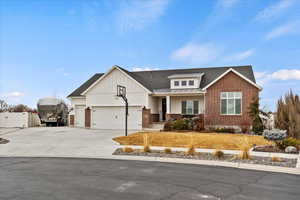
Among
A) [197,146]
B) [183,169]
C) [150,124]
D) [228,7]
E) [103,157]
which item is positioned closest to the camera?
[183,169]

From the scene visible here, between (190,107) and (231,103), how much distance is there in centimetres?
413

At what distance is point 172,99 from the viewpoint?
22.9 metres

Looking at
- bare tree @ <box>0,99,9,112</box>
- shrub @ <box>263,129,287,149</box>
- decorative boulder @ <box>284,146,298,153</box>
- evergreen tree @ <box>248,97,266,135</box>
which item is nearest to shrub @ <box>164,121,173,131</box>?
evergreen tree @ <box>248,97,266,135</box>

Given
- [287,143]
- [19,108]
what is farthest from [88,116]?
[287,143]

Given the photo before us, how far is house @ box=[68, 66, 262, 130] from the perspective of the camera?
19.7 meters

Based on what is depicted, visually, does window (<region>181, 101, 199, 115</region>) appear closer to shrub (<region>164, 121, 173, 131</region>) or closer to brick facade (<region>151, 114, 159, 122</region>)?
brick facade (<region>151, 114, 159, 122</region>)

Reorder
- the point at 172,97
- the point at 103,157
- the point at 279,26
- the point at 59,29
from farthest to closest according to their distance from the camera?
the point at 172,97 → the point at 59,29 → the point at 279,26 → the point at 103,157

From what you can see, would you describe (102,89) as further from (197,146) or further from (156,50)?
(197,146)

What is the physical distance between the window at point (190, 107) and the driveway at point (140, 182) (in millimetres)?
14191

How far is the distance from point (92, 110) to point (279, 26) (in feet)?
58.2

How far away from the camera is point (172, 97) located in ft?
75.3

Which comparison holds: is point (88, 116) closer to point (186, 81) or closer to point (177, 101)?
point (177, 101)

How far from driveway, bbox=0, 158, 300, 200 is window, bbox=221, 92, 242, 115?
12827mm

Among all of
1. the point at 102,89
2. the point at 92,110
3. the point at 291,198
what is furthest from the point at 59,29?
the point at 291,198
